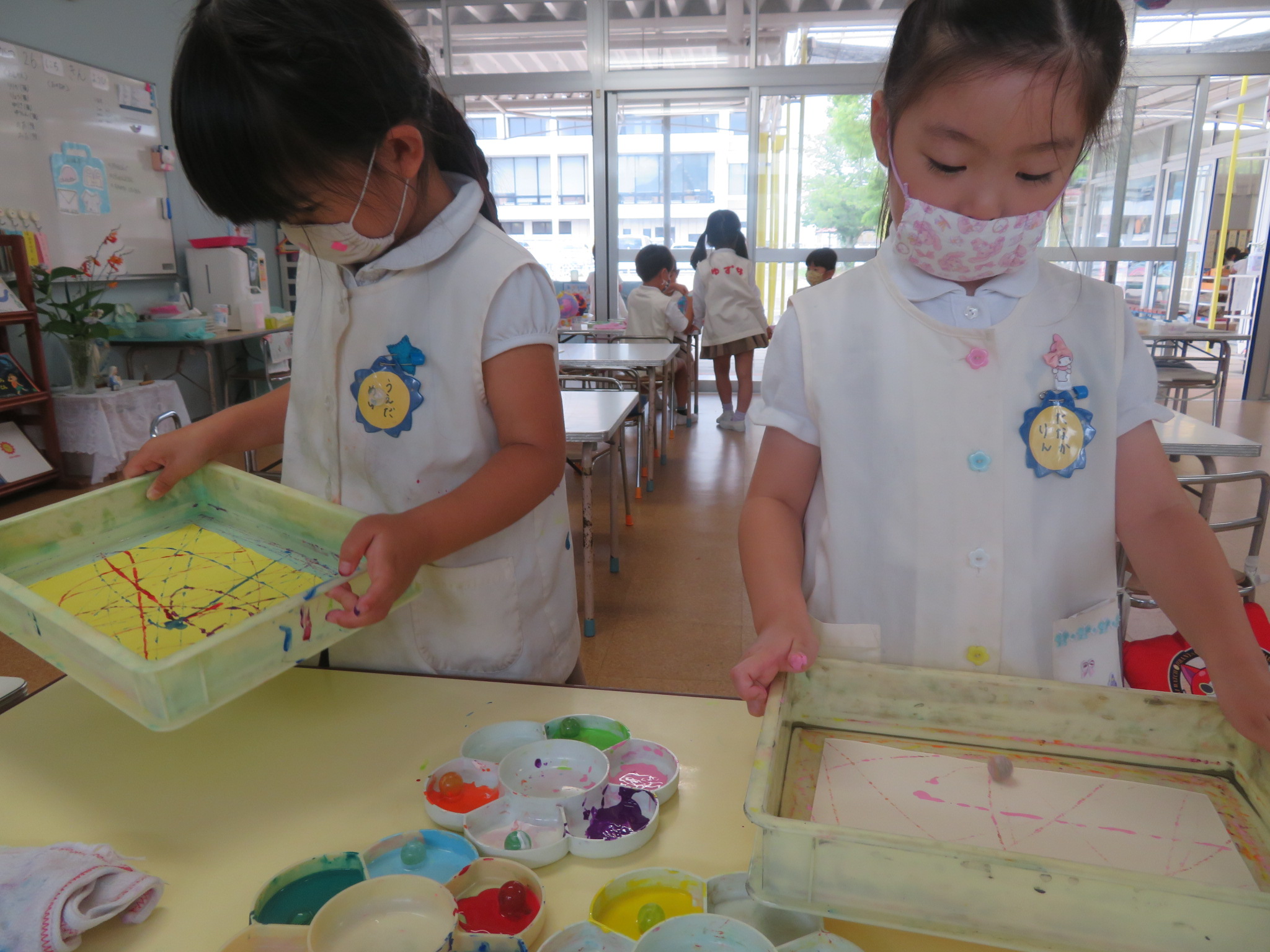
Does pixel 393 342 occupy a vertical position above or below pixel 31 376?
above

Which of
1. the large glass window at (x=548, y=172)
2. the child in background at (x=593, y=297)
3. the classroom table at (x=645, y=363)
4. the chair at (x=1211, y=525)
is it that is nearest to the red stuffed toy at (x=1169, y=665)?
the chair at (x=1211, y=525)

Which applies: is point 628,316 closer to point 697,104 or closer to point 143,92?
point 697,104

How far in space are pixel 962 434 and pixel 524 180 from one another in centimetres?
684

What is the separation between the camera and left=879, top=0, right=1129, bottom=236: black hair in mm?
672

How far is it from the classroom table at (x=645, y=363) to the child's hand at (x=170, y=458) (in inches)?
119

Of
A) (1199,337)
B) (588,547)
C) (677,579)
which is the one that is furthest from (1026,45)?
(1199,337)

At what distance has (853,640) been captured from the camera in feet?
2.77

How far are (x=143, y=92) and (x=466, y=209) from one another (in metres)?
5.38

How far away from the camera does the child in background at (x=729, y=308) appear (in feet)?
18.4

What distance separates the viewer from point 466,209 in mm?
905

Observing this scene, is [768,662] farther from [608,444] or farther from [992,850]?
[608,444]

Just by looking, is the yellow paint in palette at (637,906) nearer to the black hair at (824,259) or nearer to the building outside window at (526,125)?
the black hair at (824,259)

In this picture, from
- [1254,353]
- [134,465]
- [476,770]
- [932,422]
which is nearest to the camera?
[476,770]

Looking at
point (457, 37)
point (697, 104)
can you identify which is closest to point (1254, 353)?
point (697, 104)
